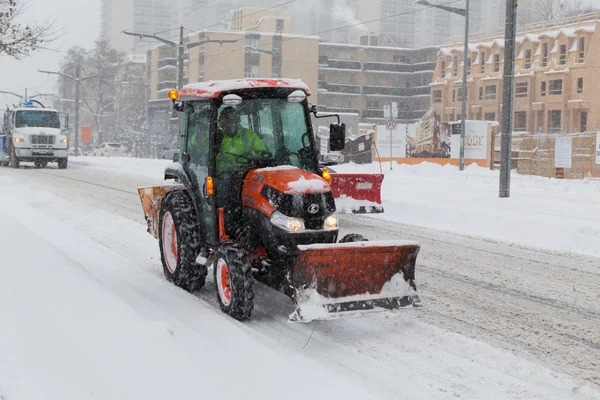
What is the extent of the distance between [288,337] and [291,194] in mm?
1227

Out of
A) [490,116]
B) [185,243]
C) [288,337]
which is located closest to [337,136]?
[185,243]

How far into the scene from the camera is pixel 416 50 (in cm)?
9625

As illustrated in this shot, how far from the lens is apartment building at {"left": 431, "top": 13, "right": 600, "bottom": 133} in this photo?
5816cm

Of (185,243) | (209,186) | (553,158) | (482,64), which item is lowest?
(185,243)

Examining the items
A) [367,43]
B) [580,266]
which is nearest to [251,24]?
[367,43]

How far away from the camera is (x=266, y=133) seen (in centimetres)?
683

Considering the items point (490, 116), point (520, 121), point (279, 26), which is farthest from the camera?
point (279, 26)

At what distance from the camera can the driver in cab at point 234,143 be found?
669 cm

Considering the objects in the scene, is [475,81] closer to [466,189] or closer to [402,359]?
[466,189]

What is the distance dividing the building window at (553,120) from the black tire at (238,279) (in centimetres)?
6025

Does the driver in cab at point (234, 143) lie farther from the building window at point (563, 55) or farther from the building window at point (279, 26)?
the building window at point (279, 26)

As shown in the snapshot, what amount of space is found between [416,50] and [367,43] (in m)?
7.59

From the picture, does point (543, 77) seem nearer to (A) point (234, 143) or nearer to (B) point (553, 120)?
(B) point (553, 120)

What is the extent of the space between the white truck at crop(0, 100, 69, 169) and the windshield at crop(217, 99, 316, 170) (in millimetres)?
23590
